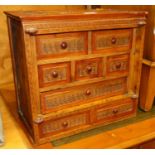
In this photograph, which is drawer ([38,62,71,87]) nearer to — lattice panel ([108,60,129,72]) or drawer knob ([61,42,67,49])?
drawer knob ([61,42,67,49])

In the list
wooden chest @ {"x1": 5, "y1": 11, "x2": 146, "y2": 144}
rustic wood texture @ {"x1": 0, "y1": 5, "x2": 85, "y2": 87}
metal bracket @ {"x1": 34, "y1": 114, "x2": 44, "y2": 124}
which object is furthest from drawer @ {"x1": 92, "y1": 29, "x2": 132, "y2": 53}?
rustic wood texture @ {"x1": 0, "y1": 5, "x2": 85, "y2": 87}

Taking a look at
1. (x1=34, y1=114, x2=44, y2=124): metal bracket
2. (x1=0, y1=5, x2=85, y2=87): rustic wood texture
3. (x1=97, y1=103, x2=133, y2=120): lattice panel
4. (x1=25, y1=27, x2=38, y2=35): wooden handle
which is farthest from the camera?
(x1=0, y1=5, x2=85, y2=87): rustic wood texture

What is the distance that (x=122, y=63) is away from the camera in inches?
40.3

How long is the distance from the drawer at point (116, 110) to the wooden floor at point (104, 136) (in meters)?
0.07

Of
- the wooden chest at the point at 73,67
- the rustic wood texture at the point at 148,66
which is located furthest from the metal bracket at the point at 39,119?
the rustic wood texture at the point at 148,66

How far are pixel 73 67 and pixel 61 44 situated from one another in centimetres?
11

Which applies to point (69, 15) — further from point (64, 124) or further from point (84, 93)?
point (64, 124)

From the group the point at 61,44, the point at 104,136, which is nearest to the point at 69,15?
the point at 61,44

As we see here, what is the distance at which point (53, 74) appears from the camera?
34.8 inches

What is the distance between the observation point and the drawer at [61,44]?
2.74ft

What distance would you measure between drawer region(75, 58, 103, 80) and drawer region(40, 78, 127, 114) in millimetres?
50

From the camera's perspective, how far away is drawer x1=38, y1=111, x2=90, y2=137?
37.2 inches
